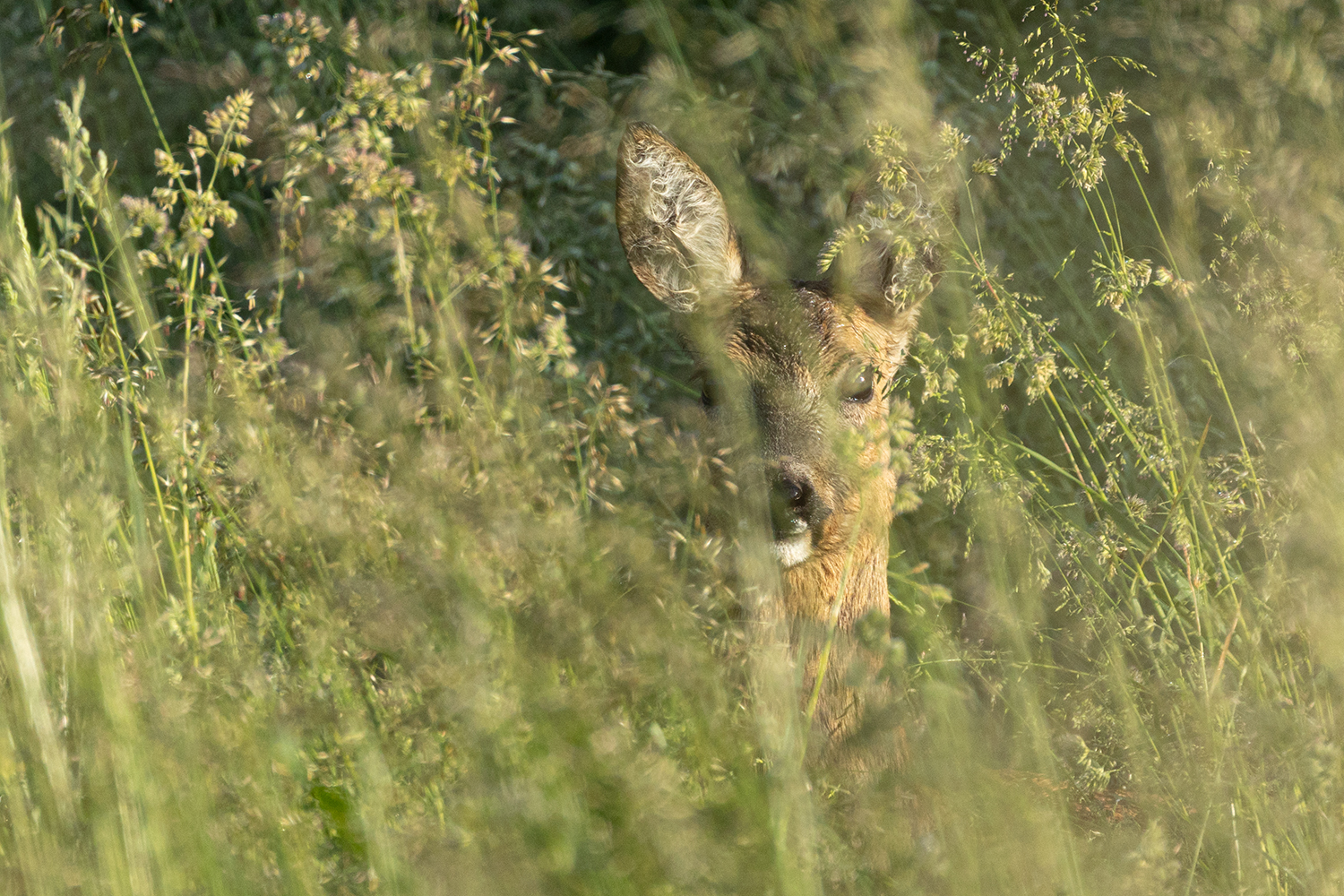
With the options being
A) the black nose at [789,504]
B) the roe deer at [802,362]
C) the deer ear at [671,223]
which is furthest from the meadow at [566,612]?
the deer ear at [671,223]

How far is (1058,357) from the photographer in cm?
365

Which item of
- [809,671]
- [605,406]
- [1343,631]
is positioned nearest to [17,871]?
[605,406]

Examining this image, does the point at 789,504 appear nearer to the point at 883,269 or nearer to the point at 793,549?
the point at 793,549

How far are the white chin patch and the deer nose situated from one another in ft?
0.05

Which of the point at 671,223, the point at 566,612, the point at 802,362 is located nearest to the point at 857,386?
the point at 802,362

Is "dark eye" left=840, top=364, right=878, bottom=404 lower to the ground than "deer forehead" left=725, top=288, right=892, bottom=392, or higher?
lower

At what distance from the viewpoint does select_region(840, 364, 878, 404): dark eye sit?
3.08m

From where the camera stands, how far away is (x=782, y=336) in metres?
3.14

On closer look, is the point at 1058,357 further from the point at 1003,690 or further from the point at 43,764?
the point at 43,764

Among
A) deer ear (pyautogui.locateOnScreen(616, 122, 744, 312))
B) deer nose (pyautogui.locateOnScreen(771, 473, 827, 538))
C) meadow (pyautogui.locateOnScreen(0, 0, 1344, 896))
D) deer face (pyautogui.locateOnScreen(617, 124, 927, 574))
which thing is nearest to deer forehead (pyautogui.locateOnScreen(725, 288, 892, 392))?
deer face (pyautogui.locateOnScreen(617, 124, 927, 574))

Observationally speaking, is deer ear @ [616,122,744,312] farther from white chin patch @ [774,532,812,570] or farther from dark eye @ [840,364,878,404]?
white chin patch @ [774,532,812,570]

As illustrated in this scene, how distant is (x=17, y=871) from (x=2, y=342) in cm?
89

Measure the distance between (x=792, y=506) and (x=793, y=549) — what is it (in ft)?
0.32

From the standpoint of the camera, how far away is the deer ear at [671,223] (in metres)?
3.01
